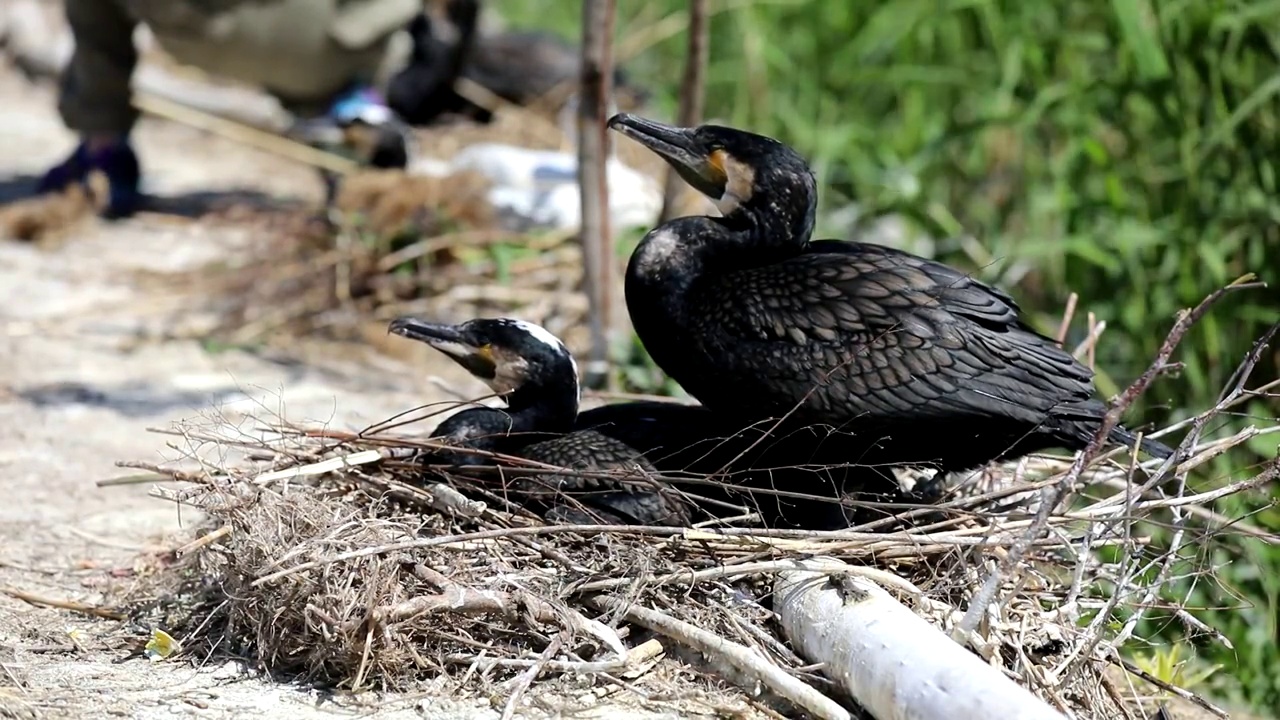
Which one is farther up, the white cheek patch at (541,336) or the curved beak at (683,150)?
the curved beak at (683,150)

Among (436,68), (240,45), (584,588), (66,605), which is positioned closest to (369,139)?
(240,45)

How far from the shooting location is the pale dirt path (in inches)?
112

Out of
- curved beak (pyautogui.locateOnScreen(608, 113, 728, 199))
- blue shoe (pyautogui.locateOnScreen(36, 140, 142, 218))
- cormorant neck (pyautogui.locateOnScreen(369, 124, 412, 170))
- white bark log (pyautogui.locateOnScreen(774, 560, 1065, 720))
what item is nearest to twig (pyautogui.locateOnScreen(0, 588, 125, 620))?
white bark log (pyautogui.locateOnScreen(774, 560, 1065, 720))

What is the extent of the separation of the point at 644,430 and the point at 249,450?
963 mm

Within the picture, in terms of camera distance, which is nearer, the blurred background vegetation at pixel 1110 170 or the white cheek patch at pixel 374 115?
the blurred background vegetation at pixel 1110 170

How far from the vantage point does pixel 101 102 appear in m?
7.73

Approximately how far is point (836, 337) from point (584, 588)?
2.58 feet

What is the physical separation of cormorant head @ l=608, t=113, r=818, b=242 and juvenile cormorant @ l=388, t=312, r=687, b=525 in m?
0.52

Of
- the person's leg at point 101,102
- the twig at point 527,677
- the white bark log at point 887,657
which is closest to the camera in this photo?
the white bark log at point 887,657

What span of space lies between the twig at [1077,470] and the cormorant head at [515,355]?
3.84 feet

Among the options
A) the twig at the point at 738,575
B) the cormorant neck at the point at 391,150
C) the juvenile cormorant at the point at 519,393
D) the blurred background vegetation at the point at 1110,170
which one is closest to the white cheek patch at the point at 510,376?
the juvenile cormorant at the point at 519,393

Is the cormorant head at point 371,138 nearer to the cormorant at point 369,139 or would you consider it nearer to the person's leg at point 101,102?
the cormorant at point 369,139

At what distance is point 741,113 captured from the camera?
859cm

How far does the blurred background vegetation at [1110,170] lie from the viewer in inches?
208
